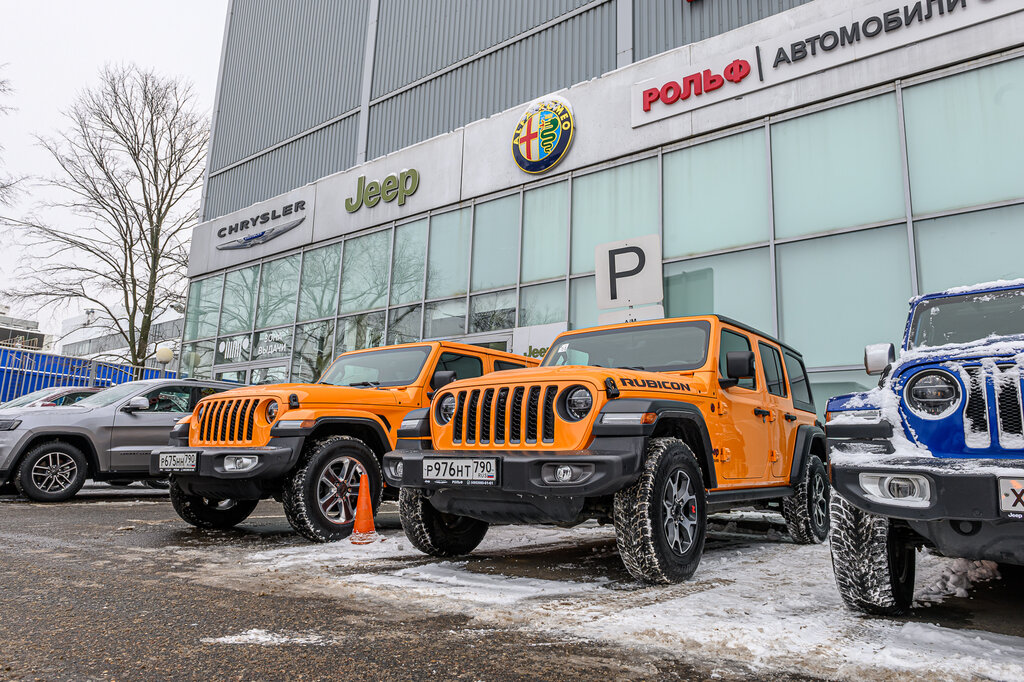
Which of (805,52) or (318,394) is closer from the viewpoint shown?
(318,394)

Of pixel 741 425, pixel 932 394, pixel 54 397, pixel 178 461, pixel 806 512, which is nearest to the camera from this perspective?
pixel 932 394

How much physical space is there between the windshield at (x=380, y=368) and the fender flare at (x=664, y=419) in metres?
3.01

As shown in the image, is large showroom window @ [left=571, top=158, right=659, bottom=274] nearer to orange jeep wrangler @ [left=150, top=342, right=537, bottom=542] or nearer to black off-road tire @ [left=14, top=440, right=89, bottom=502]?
orange jeep wrangler @ [left=150, top=342, right=537, bottom=542]

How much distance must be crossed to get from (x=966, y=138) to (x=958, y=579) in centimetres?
809

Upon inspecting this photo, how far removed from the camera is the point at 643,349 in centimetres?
538

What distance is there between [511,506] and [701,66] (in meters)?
10.6

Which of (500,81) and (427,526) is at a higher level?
(500,81)

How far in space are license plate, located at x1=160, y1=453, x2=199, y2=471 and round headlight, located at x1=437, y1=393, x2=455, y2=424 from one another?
94.0 inches

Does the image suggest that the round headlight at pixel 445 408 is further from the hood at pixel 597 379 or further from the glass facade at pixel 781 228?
the glass facade at pixel 781 228

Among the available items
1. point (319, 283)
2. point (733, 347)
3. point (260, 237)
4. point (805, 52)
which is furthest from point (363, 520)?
point (260, 237)

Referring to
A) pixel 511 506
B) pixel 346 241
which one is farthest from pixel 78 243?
pixel 511 506

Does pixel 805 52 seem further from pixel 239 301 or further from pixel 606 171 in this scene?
pixel 239 301

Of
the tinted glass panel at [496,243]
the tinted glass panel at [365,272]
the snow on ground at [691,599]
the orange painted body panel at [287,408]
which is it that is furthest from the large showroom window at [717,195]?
the tinted glass panel at [365,272]

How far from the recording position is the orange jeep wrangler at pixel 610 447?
154 inches
